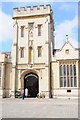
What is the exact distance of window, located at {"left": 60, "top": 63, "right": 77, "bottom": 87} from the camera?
30750 millimetres

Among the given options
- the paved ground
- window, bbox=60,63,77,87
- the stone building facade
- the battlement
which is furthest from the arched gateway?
the paved ground

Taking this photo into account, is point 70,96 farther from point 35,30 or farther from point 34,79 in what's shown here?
point 35,30

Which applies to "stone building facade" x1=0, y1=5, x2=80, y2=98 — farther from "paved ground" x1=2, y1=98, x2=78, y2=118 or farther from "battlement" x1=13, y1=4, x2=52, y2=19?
"paved ground" x1=2, y1=98, x2=78, y2=118

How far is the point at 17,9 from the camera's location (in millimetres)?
35094

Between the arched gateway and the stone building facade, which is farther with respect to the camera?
the arched gateway

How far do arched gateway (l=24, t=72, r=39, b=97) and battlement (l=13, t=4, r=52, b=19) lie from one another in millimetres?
10311

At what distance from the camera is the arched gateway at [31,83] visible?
3366cm

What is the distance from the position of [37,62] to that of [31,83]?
4.05 metres

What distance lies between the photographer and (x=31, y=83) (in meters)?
34.2

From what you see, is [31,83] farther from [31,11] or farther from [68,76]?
[31,11]

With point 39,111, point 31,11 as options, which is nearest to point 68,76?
point 31,11

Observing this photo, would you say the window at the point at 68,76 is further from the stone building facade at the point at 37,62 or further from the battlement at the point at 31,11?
the battlement at the point at 31,11

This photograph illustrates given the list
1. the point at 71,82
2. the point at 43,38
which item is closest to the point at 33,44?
the point at 43,38

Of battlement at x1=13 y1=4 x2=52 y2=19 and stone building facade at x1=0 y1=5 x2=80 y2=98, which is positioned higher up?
battlement at x1=13 y1=4 x2=52 y2=19
